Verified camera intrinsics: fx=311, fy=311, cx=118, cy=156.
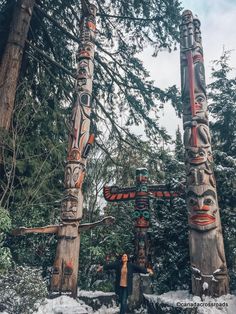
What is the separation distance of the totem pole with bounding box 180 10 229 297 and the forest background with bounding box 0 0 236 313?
627 millimetres

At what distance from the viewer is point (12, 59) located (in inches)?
322

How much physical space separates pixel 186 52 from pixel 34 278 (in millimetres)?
6964

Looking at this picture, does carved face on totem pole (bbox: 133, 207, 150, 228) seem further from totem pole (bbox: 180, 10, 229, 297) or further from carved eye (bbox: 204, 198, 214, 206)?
carved eye (bbox: 204, 198, 214, 206)

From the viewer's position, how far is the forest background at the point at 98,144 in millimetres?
7516

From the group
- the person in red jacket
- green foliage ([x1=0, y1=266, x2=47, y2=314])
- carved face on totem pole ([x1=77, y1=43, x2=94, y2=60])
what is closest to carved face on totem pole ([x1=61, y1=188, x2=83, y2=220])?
the person in red jacket

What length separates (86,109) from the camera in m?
8.55

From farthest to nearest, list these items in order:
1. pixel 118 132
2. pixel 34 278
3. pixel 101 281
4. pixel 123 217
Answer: pixel 123 217
pixel 118 132
pixel 101 281
pixel 34 278

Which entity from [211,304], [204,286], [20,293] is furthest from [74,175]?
[211,304]

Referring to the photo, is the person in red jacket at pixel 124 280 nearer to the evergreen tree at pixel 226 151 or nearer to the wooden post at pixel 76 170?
the wooden post at pixel 76 170

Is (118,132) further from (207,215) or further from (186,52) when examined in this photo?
(207,215)

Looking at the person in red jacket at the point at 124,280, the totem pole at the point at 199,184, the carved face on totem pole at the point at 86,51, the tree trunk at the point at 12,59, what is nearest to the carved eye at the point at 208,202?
the totem pole at the point at 199,184

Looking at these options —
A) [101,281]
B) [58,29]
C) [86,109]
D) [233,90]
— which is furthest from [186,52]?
[101,281]

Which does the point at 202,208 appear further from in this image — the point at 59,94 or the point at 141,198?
the point at 59,94

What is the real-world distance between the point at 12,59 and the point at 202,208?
6.07m
